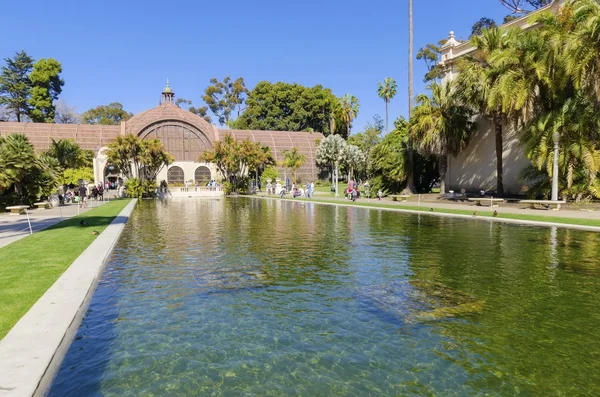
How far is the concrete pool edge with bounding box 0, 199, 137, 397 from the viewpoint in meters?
4.28

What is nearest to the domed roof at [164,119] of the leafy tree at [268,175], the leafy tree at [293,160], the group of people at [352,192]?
the leafy tree at [268,175]

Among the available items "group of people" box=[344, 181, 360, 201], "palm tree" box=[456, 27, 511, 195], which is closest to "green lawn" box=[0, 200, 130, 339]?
"group of people" box=[344, 181, 360, 201]

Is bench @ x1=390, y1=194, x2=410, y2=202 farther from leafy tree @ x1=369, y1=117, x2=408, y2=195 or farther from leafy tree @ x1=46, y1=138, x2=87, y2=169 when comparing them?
leafy tree @ x1=46, y1=138, x2=87, y2=169

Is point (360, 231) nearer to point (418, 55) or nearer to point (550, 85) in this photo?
point (550, 85)

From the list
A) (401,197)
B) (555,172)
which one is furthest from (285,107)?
(555,172)

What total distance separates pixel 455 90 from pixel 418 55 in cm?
6776

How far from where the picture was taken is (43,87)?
80.8 m

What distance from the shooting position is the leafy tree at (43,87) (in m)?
77.9

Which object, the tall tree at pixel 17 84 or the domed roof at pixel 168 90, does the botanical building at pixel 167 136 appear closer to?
the domed roof at pixel 168 90

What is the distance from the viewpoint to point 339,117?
76375 mm

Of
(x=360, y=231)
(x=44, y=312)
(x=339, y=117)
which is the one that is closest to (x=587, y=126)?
(x=360, y=231)

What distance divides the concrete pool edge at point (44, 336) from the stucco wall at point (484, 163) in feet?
94.3

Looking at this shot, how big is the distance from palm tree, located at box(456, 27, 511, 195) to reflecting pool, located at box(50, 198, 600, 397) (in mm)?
16338

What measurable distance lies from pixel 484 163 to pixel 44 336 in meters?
33.9
